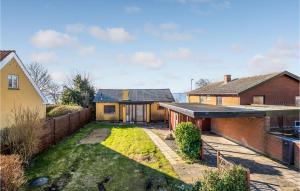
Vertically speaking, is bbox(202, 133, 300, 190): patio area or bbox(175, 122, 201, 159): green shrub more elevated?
bbox(175, 122, 201, 159): green shrub

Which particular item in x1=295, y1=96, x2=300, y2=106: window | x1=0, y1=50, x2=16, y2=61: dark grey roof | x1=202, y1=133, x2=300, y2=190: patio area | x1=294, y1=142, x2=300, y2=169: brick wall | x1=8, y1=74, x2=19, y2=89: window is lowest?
x1=202, y1=133, x2=300, y2=190: patio area

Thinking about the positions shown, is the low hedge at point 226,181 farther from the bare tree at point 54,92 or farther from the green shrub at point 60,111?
the bare tree at point 54,92

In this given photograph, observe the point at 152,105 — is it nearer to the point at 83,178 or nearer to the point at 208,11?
the point at 208,11

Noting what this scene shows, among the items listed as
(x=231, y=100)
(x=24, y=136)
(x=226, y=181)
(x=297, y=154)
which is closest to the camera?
(x=226, y=181)

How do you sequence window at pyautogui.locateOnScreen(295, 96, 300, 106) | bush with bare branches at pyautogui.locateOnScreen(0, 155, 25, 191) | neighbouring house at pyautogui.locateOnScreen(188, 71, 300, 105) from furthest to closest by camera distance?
window at pyautogui.locateOnScreen(295, 96, 300, 106) → neighbouring house at pyautogui.locateOnScreen(188, 71, 300, 105) → bush with bare branches at pyautogui.locateOnScreen(0, 155, 25, 191)

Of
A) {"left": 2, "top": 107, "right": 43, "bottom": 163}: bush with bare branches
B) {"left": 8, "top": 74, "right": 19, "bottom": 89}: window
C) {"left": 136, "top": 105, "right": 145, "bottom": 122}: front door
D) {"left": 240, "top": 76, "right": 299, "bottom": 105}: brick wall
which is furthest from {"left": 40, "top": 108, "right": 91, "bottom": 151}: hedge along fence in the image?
{"left": 240, "top": 76, "right": 299, "bottom": 105}: brick wall

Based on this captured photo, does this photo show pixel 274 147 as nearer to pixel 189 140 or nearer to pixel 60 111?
pixel 189 140

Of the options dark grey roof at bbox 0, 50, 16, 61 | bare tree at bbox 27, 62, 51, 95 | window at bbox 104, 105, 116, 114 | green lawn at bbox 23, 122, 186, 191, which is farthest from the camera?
bare tree at bbox 27, 62, 51, 95

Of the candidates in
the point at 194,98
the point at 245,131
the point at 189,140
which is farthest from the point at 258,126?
the point at 194,98

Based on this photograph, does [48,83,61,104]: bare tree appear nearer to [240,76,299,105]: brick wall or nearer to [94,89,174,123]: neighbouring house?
[94,89,174,123]: neighbouring house
